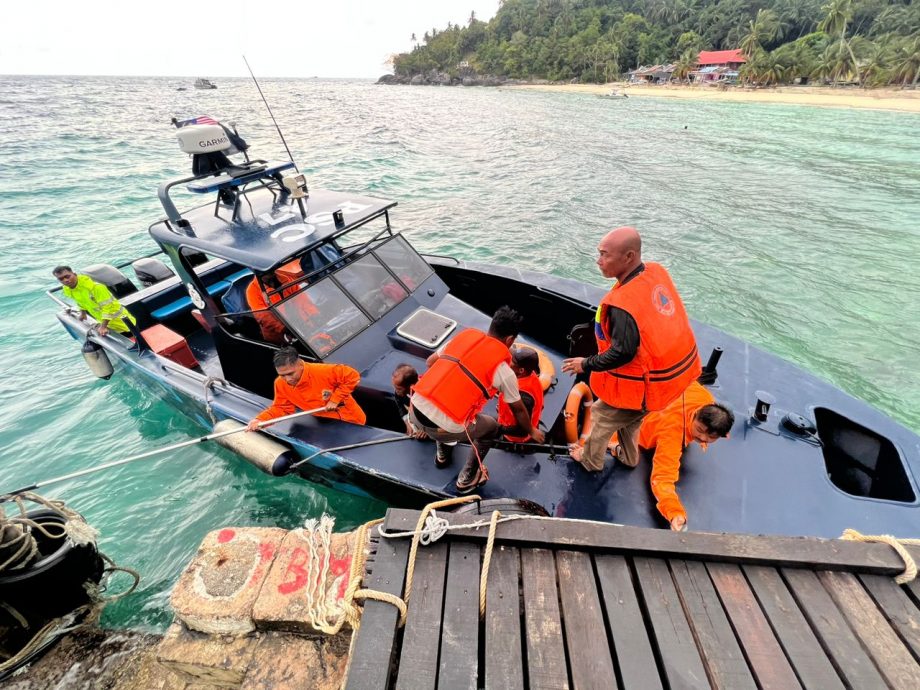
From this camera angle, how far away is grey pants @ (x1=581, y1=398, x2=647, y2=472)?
272 cm

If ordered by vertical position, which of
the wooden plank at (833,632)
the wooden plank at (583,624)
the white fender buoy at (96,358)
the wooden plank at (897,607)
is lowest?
the white fender buoy at (96,358)

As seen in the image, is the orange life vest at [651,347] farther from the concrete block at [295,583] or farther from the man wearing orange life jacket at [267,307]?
the man wearing orange life jacket at [267,307]

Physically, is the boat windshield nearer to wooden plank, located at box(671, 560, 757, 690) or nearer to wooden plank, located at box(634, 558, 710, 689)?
wooden plank, located at box(634, 558, 710, 689)

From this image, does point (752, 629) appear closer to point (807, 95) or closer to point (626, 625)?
point (626, 625)

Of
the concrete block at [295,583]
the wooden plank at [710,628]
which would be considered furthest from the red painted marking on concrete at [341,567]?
the wooden plank at [710,628]

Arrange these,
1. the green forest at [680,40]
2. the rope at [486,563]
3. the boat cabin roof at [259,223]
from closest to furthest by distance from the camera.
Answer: the rope at [486,563] < the boat cabin roof at [259,223] < the green forest at [680,40]

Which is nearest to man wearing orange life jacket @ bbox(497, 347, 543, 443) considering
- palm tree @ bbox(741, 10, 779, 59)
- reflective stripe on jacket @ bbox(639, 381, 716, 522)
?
reflective stripe on jacket @ bbox(639, 381, 716, 522)

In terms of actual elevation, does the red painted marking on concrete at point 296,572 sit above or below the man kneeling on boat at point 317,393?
above

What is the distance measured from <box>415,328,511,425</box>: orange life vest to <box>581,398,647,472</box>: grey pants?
74 centimetres

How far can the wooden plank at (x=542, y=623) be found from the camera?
1566 millimetres

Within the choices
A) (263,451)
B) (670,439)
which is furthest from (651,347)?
(263,451)

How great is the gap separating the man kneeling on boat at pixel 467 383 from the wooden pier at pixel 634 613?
71 cm

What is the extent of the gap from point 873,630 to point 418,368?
10.6ft

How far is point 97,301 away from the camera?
16.7 feet
